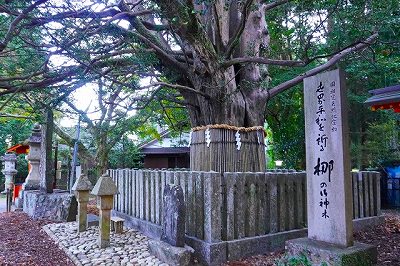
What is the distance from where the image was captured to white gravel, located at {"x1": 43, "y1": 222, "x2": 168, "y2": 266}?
16.9 feet

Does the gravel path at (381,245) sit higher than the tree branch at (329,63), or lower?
lower

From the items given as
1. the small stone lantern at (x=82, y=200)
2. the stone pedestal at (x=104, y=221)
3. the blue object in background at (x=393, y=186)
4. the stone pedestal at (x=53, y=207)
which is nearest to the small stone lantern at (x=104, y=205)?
the stone pedestal at (x=104, y=221)

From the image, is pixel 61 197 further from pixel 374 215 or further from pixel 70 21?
pixel 374 215

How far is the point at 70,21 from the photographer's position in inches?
226

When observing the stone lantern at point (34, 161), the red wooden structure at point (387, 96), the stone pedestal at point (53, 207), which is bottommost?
the stone pedestal at point (53, 207)

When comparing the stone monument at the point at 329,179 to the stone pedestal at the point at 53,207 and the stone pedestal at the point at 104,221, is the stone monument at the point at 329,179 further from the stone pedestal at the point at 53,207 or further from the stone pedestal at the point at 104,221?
the stone pedestal at the point at 53,207

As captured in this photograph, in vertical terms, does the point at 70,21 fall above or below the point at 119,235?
above

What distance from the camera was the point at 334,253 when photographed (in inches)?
161

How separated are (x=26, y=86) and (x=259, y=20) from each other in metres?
5.75

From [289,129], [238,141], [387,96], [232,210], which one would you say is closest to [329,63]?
[387,96]

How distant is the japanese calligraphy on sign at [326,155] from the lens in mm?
4441

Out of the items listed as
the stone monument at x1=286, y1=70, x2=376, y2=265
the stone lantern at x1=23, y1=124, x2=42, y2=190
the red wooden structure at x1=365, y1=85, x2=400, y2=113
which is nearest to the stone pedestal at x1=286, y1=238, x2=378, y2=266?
the stone monument at x1=286, y1=70, x2=376, y2=265

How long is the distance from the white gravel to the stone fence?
0.46 metres

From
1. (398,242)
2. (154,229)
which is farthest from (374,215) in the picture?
(154,229)
